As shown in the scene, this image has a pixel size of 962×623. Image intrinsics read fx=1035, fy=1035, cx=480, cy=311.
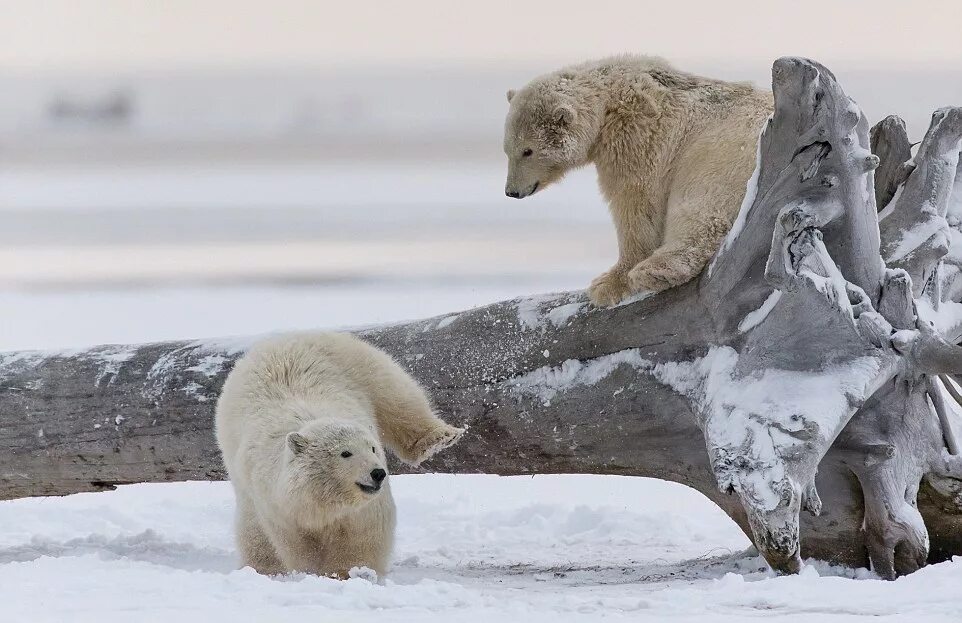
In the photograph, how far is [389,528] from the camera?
4262 millimetres

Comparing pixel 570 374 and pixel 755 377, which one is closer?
pixel 755 377

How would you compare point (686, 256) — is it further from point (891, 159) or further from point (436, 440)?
point (436, 440)

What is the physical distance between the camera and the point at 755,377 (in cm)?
393

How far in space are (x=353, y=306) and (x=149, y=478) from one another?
20.0 ft

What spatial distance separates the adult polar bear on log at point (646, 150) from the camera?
4.33 m

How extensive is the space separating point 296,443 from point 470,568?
1.38 metres

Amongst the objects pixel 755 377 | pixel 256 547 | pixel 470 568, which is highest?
pixel 755 377

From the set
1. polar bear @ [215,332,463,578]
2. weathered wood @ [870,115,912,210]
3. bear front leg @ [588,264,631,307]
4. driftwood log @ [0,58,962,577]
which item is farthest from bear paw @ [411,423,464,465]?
weathered wood @ [870,115,912,210]

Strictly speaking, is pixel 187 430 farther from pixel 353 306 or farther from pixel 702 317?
pixel 353 306

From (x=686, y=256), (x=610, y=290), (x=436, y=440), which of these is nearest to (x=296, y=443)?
(x=436, y=440)

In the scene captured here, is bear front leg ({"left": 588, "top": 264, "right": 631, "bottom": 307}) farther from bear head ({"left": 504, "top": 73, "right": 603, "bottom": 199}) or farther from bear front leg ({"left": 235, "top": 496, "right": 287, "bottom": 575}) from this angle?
bear front leg ({"left": 235, "top": 496, "right": 287, "bottom": 575})

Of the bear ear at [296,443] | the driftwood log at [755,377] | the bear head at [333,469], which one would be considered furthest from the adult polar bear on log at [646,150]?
the bear ear at [296,443]

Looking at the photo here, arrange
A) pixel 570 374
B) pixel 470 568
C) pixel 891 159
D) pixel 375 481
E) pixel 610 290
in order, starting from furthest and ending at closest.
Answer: pixel 470 568 < pixel 570 374 < pixel 610 290 < pixel 891 159 < pixel 375 481

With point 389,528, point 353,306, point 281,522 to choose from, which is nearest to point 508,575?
point 389,528
